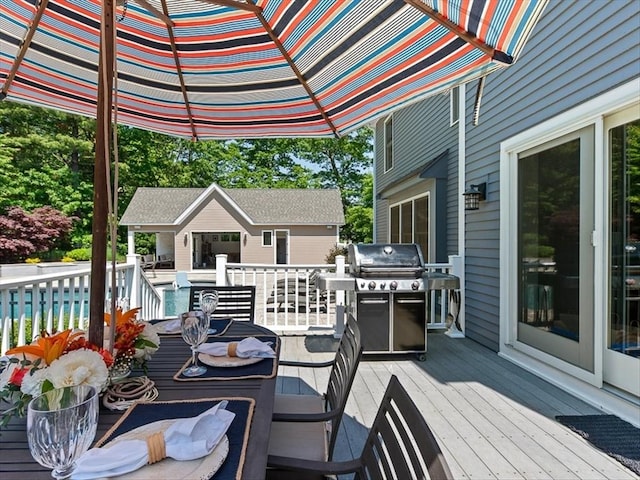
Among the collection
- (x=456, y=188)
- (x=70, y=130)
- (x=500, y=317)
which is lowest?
(x=500, y=317)

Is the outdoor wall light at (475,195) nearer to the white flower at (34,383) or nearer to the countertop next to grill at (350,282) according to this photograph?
the countertop next to grill at (350,282)

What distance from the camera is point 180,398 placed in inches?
53.9

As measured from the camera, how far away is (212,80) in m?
2.44

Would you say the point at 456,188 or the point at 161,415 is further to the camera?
the point at 456,188

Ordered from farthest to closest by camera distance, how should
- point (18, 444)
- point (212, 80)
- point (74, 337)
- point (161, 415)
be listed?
point (212, 80) < point (74, 337) < point (161, 415) < point (18, 444)

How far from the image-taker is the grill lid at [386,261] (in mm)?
4129

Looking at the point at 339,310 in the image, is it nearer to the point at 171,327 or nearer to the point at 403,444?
the point at 171,327

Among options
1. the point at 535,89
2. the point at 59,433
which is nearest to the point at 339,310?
the point at 535,89

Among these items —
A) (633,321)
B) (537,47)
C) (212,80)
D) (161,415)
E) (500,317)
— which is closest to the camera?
(161,415)

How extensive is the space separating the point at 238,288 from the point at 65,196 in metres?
20.0

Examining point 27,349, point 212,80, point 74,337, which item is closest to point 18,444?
point 27,349

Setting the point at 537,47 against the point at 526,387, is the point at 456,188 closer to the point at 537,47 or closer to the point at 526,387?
the point at 537,47

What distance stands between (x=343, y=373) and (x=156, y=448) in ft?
2.85

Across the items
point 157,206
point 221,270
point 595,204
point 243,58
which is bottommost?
point 221,270
